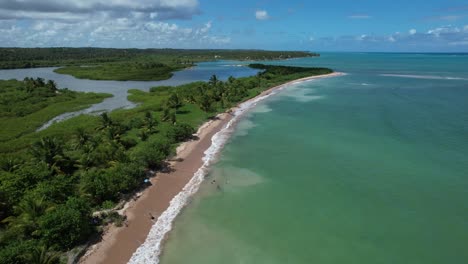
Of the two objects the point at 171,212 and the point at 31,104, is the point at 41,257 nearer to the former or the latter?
the point at 171,212

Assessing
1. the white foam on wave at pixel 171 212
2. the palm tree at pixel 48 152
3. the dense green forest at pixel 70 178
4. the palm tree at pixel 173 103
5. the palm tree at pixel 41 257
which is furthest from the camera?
the palm tree at pixel 173 103

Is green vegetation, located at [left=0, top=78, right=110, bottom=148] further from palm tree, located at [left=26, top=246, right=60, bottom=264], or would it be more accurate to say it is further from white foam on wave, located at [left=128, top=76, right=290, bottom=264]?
palm tree, located at [left=26, top=246, right=60, bottom=264]

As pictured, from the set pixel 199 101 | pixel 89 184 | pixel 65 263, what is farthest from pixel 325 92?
pixel 65 263

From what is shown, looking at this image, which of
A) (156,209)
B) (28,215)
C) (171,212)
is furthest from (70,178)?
(171,212)

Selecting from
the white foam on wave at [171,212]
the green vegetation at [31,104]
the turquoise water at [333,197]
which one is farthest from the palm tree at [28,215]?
the green vegetation at [31,104]

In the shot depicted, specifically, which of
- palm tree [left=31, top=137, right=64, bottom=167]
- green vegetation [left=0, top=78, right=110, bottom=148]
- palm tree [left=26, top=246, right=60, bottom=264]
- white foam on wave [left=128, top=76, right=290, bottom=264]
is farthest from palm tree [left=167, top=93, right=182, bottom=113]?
palm tree [left=26, top=246, right=60, bottom=264]

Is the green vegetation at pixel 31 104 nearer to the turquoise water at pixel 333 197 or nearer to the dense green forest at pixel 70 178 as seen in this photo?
the dense green forest at pixel 70 178

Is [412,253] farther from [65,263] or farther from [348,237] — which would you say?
[65,263]
